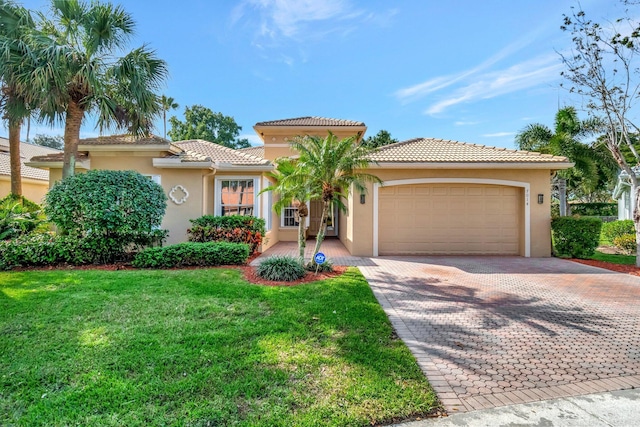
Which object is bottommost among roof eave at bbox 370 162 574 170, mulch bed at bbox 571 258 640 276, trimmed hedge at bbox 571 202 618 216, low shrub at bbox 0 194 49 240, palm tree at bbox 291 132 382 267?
mulch bed at bbox 571 258 640 276

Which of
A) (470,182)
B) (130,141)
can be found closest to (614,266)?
(470,182)

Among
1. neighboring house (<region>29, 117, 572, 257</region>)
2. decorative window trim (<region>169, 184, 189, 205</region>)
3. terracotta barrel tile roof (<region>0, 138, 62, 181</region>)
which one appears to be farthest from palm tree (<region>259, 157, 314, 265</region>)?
terracotta barrel tile roof (<region>0, 138, 62, 181</region>)

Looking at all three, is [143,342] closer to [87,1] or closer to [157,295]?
[157,295]

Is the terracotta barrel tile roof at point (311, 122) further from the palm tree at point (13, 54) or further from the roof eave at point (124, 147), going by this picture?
the palm tree at point (13, 54)

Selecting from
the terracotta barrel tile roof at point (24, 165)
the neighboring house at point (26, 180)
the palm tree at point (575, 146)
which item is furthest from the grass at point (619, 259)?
the neighboring house at point (26, 180)

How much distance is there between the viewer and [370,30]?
1195cm

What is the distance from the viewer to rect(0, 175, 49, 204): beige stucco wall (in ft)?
58.7

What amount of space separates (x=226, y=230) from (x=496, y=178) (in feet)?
32.5

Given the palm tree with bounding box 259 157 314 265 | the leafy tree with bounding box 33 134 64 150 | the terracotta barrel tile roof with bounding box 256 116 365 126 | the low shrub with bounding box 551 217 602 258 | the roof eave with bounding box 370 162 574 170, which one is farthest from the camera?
the leafy tree with bounding box 33 134 64 150

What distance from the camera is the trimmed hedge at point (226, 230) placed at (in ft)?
36.1

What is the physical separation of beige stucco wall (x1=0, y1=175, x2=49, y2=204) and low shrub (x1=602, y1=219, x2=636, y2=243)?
3078cm

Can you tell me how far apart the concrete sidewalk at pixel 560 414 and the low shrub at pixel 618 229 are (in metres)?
15.8

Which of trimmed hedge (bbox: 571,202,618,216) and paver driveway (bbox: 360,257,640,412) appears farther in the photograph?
trimmed hedge (bbox: 571,202,618,216)

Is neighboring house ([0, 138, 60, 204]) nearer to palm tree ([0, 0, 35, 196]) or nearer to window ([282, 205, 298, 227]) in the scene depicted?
palm tree ([0, 0, 35, 196])
